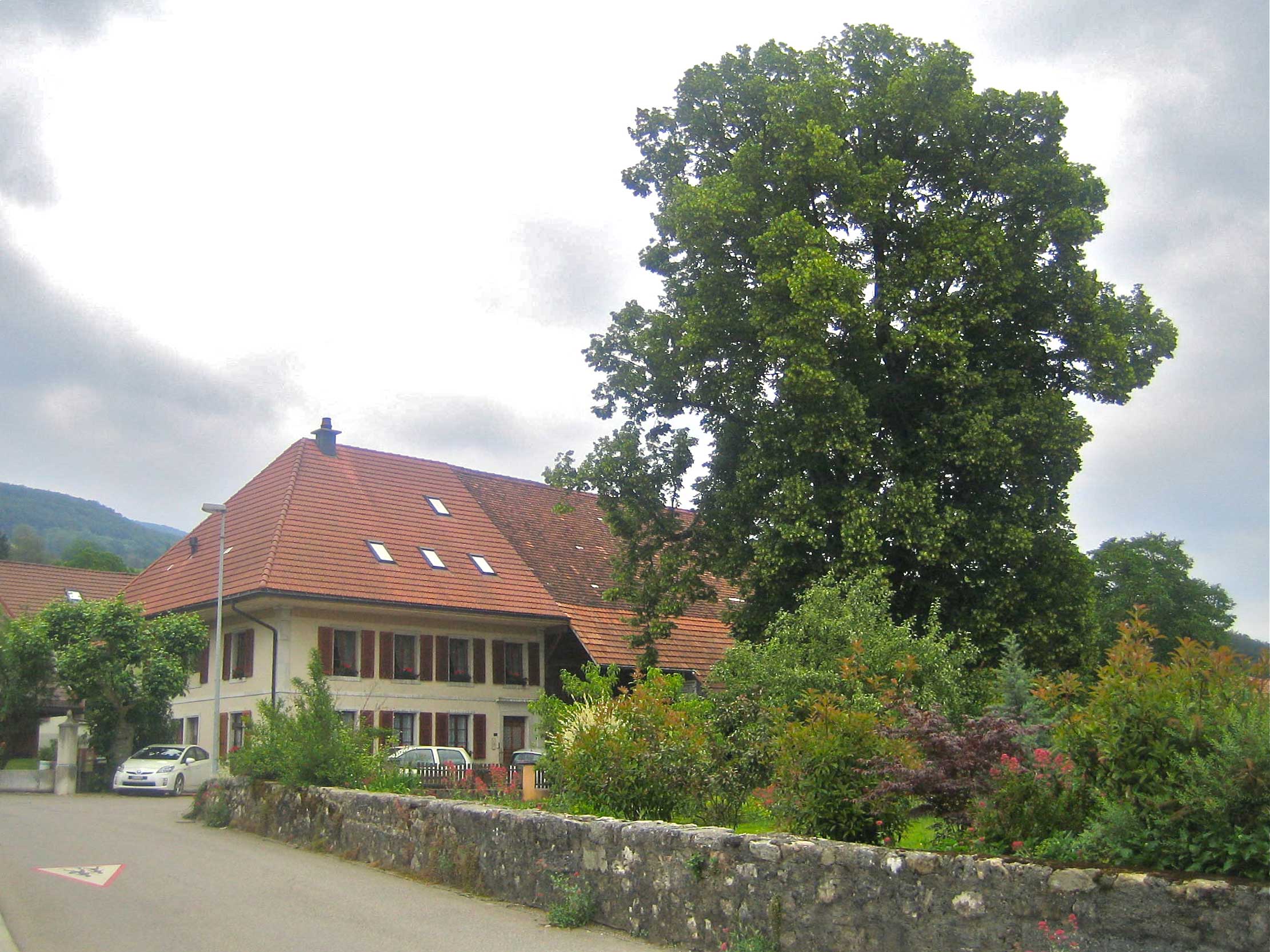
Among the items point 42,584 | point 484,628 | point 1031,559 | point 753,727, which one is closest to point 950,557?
point 1031,559

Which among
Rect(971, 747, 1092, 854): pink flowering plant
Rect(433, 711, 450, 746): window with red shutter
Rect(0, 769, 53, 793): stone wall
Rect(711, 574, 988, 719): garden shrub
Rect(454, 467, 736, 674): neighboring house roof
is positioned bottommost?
Rect(0, 769, 53, 793): stone wall

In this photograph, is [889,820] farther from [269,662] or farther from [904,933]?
[269,662]

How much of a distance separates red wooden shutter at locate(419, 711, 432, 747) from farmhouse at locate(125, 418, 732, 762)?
0.18ft

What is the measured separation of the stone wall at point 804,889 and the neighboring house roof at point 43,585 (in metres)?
40.8

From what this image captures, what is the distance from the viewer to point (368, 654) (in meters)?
34.4

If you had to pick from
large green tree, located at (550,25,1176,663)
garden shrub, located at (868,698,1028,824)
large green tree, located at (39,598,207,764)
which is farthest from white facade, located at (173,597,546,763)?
garden shrub, located at (868,698,1028,824)

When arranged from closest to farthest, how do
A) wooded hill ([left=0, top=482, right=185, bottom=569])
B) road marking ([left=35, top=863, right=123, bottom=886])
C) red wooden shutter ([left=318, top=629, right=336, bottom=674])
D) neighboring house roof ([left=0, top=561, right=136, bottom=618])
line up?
road marking ([left=35, top=863, right=123, bottom=886]) < red wooden shutter ([left=318, top=629, right=336, bottom=674]) < neighboring house roof ([left=0, top=561, right=136, bottom=618]) < wooded hill ([left=0, top=482, right=185, bottom=569])

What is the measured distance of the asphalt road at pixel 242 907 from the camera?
392 inches

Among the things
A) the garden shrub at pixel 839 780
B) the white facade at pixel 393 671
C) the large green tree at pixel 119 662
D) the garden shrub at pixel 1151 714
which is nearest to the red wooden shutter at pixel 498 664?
the white facade at pixel 393 671

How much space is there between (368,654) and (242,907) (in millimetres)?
22906

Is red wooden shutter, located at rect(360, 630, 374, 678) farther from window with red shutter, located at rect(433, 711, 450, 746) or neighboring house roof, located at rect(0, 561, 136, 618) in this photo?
neighboring house roof, located at rect(0, 561, 136, 618)

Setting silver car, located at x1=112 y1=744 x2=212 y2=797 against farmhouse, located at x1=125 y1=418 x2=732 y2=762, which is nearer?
silver car, located at x1=112 y1=744 x2=212 y2=797

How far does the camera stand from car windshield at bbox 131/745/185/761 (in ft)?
105

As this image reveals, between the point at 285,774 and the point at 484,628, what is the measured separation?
19213 millimetres
